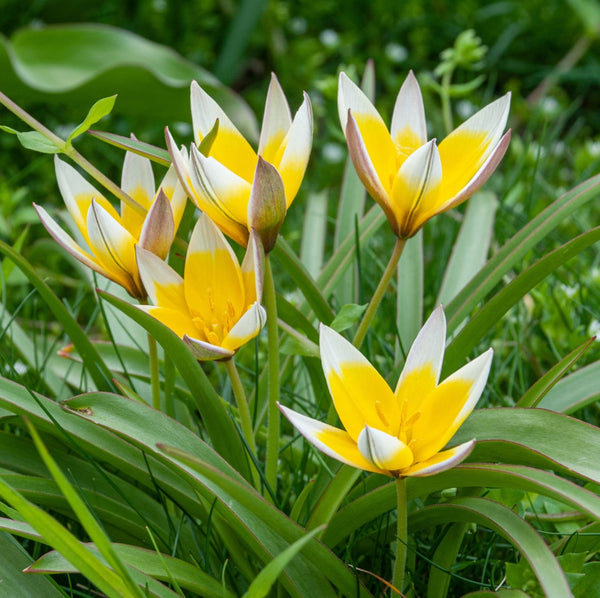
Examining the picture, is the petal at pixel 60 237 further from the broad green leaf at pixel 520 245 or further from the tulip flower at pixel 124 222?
the broad green leaf at pixel 520 245

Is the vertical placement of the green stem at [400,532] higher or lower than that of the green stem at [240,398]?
lower

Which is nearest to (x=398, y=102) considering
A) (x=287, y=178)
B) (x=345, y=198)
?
(x=287, y=178)

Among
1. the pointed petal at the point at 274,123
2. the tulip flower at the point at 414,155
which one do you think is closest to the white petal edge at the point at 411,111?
the tulip flower at the point at 414,155

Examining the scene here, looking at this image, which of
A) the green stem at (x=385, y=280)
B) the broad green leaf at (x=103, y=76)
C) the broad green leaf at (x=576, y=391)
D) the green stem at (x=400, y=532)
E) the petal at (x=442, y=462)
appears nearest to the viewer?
the petal at (x=442, y=462)

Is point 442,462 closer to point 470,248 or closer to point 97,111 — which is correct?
point 97,111

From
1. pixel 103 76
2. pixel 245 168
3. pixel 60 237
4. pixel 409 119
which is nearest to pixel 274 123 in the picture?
pixel 245 168

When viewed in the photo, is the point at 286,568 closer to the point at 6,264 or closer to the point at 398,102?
the point at 398,102
